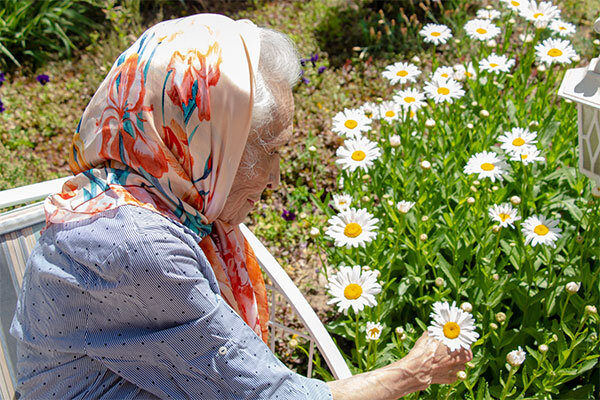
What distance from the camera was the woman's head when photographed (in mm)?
1506

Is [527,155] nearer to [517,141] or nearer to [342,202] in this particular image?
[517,141]

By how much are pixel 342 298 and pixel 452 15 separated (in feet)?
9.52

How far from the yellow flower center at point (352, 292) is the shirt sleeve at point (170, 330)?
0.56m

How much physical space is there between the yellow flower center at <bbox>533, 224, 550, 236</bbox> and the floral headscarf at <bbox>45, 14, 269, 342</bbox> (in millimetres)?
1096

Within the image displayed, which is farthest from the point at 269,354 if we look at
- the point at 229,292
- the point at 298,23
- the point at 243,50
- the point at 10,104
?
the point at 298,23

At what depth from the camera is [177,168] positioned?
4.72 ft

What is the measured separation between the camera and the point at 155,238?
1345 millimetres

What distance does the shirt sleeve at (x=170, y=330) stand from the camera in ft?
4.34

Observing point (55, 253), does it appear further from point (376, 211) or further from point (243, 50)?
point (376, 211)

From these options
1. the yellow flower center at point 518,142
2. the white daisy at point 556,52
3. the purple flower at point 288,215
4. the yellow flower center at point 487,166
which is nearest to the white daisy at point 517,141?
the yellow flower center at point 518,142

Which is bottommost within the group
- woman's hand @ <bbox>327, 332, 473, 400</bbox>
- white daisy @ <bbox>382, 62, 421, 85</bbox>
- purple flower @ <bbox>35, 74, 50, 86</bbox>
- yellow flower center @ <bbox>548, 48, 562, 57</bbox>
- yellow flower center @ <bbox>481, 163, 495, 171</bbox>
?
purple flower @ <bbox>35, 74, 50, 86</bbox>

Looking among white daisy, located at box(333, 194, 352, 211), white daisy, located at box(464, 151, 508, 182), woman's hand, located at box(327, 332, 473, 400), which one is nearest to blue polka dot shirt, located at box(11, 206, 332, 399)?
woman's hand, located at box(327, 332, 473, 400)

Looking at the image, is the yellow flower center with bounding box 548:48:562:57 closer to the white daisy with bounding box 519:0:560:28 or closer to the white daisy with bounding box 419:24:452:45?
the white daisy with bounding box 519:0:560:28

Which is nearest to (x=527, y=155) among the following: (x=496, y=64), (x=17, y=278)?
(x=496, y=64)
